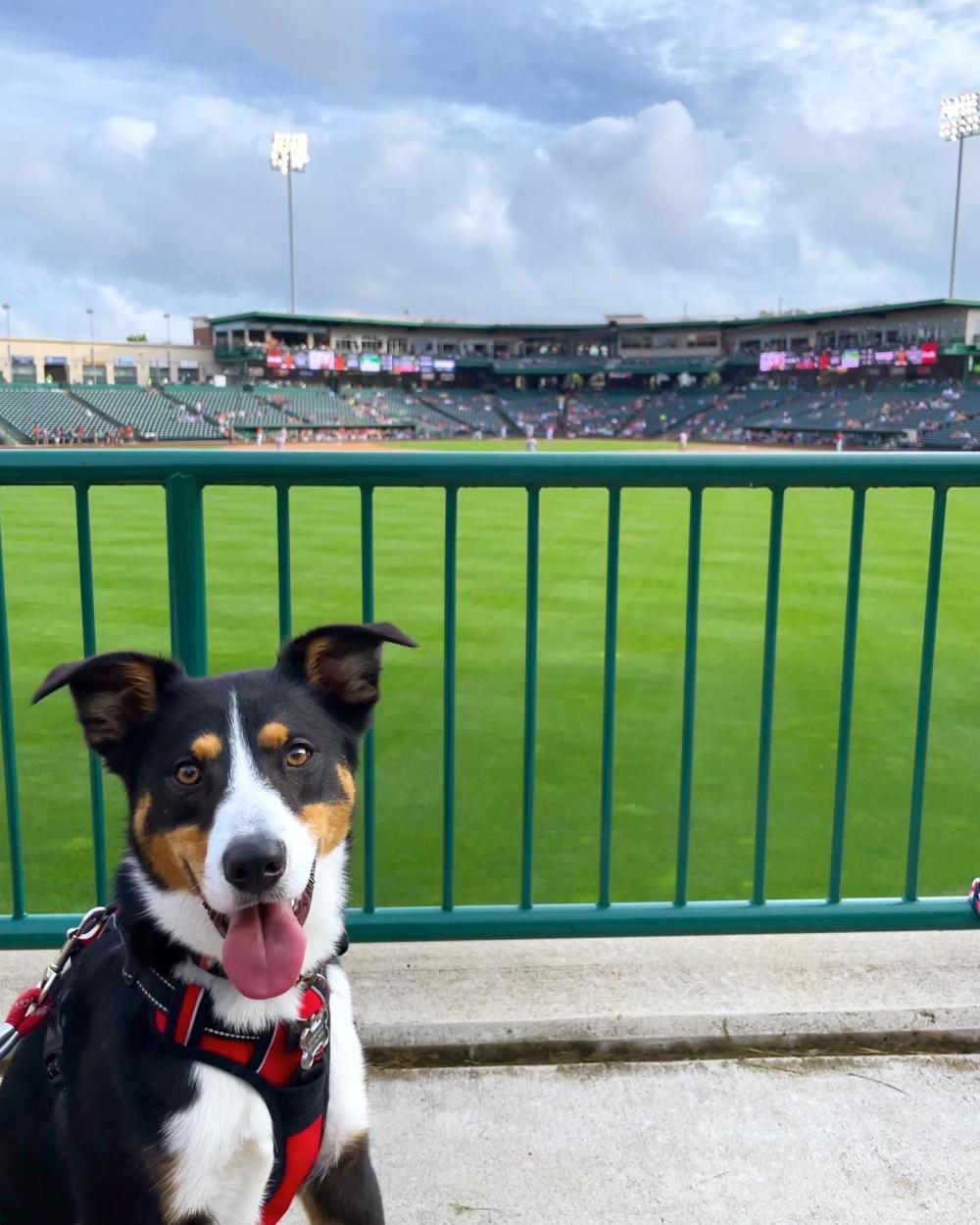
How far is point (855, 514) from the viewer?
3.26 metres

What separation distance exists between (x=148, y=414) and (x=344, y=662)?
235 feet

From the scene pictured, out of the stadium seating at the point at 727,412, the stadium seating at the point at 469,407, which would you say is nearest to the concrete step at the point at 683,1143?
the stadium seating at the point at 727,412

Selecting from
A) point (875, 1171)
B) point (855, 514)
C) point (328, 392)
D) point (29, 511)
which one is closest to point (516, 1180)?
point (875, 1171)

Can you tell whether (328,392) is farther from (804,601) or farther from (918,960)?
(918,960)

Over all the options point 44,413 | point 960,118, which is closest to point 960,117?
point 960,118

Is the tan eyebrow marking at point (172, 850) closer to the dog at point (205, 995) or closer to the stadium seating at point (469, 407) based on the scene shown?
the dog at point (205, 995)

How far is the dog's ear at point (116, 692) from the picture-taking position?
6.54 ft

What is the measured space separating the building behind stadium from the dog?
76856 millimetres

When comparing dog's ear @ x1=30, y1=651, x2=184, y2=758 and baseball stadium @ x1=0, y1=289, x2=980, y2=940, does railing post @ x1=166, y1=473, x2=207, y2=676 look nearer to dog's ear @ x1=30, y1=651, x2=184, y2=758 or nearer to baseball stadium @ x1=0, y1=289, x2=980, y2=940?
baseball stadium @ x1=0, y1=289, x2=980, y2=940

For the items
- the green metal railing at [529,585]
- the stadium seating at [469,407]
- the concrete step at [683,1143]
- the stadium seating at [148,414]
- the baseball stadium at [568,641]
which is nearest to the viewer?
the concrete step at [683,1143]

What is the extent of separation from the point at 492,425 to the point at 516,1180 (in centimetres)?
9025

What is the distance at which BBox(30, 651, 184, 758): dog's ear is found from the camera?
1.99m

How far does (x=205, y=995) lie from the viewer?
1.91 m

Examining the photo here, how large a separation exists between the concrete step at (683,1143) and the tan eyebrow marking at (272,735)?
1.17 m
